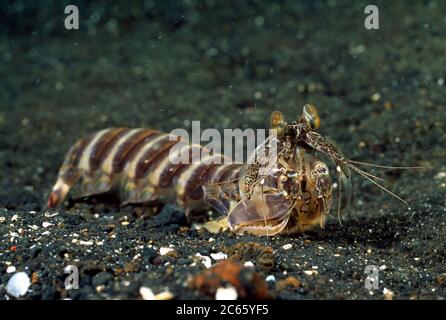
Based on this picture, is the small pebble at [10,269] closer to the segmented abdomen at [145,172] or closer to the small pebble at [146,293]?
the small pebble at [146,293]

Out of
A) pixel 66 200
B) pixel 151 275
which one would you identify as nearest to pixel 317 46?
pixel 66 200

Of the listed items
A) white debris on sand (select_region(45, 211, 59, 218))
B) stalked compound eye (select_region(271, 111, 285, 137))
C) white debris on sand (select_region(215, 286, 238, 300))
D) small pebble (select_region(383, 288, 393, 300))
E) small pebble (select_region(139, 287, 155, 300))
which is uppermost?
stalked compound eye (select_region(271, 111, 285, 137))

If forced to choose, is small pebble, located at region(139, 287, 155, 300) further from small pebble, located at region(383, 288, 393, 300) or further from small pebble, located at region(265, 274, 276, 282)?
small pebble, located at region(383, 288, 393, 300)

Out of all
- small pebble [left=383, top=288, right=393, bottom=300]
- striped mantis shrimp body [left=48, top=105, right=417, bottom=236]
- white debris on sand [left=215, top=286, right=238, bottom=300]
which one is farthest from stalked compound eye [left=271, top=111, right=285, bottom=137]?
white debris on sand [left=215, top=286, right=238, bottom=300]

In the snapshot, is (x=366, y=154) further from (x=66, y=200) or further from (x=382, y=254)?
(x=66, y=200)

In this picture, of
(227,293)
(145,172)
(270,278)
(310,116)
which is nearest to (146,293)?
(227,293)

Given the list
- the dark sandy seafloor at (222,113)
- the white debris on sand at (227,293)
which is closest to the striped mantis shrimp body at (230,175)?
the dark sandy seafloor at (222,113)

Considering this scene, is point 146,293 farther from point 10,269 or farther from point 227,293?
point 10,269
